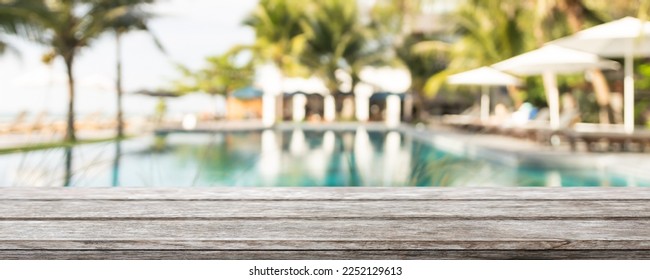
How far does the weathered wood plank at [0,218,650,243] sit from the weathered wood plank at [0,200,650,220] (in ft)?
0.13

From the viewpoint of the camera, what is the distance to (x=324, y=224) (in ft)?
4.79

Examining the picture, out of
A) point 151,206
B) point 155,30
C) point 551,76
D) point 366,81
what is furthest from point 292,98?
point 151,206

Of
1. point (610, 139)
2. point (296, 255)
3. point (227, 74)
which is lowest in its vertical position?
point (610, 139)

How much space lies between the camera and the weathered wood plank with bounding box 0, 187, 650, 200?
170 cm

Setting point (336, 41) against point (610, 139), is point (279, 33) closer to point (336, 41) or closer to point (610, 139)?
point (336, 41)

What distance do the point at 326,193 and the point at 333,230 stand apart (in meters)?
0.33

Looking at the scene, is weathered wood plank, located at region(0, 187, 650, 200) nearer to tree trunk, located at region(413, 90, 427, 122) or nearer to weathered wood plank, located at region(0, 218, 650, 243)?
weathered wood plank, located at region(0, 218, 650, 243)

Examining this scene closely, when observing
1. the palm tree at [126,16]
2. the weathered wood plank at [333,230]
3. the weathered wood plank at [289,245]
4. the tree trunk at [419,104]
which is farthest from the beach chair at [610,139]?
the tree trunk at [419,104]

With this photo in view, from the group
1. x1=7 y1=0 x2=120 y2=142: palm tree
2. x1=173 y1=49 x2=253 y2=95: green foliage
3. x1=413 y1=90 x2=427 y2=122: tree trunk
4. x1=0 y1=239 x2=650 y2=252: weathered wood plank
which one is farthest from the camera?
x1=173 y1=49 x2=253 y2=95: green foliage

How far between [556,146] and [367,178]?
417 centimetres

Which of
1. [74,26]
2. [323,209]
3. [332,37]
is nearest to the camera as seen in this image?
[323,209]

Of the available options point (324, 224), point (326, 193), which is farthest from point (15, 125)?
point (324, 224)

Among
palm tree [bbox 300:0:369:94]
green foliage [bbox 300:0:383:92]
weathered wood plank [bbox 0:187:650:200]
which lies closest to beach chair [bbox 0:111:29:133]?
palm tree [bbox 300:0:369:94]
